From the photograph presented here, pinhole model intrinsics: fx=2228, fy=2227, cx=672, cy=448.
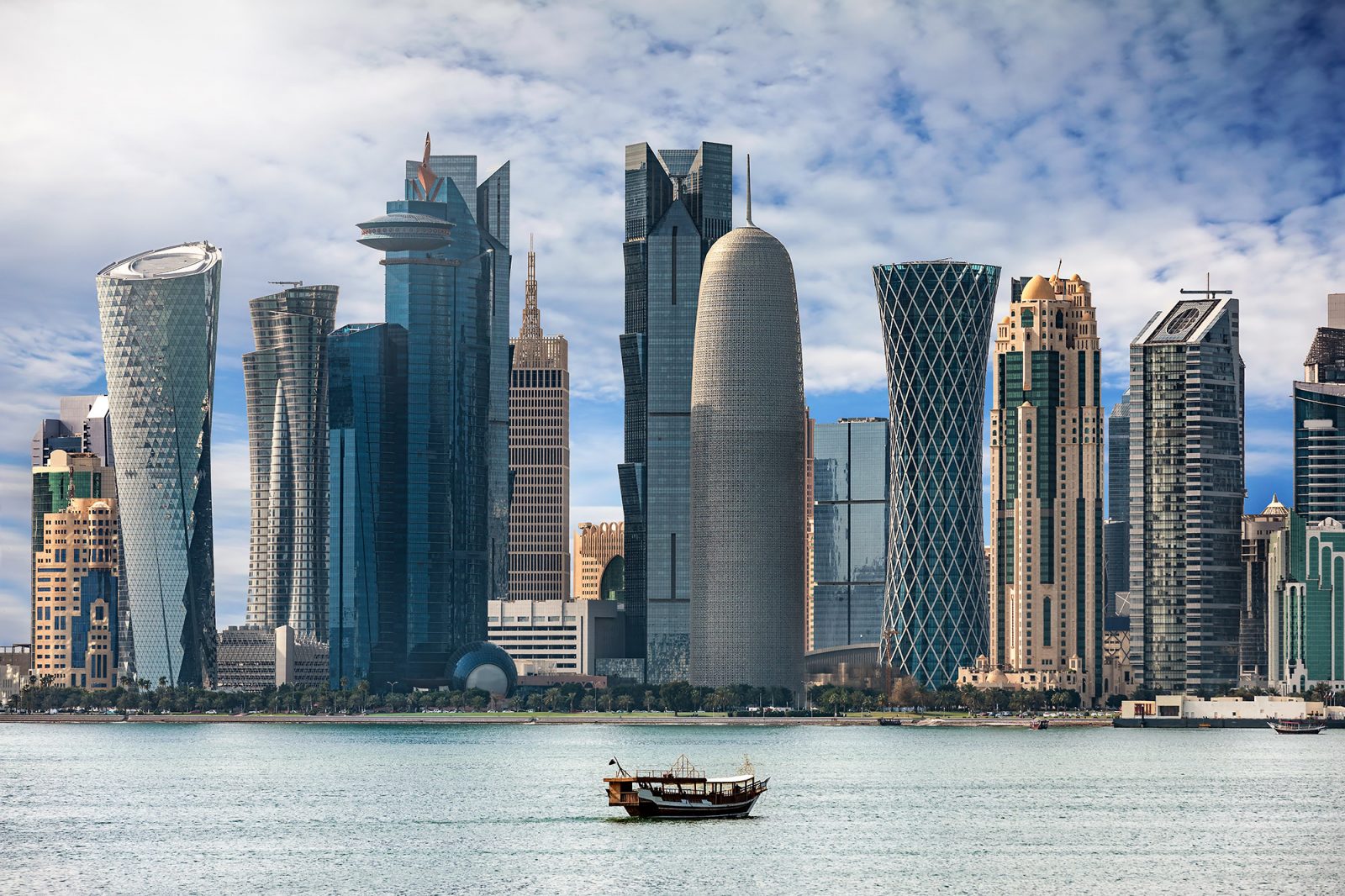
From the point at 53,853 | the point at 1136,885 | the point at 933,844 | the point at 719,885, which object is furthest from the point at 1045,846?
the point at 53,853

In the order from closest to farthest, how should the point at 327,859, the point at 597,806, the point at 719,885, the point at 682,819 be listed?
the point at 719,885
the point at 327,859
the point at 682,819
the point at 597,806

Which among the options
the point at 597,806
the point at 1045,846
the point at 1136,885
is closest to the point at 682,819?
the point at 597,806

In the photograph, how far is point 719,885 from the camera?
142625 millimetres

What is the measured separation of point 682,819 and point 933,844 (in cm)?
2204

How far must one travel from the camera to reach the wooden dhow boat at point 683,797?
178 m

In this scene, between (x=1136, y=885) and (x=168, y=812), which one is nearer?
(x=1136, y=885)

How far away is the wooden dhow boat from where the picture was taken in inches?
7023

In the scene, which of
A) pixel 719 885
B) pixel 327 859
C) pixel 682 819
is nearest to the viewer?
pixel 719 885

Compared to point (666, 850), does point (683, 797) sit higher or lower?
higher

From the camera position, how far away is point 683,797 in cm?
17788

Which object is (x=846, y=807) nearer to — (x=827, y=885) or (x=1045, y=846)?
(x=1045, y=846)

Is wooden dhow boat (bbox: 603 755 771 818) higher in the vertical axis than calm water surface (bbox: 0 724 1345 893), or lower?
A: higher

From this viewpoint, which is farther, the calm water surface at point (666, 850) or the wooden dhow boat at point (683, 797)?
the wooden dhow boat at point (683, 797)

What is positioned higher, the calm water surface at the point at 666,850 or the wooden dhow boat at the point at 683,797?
the wooden dhow boat at the point at 683,797
